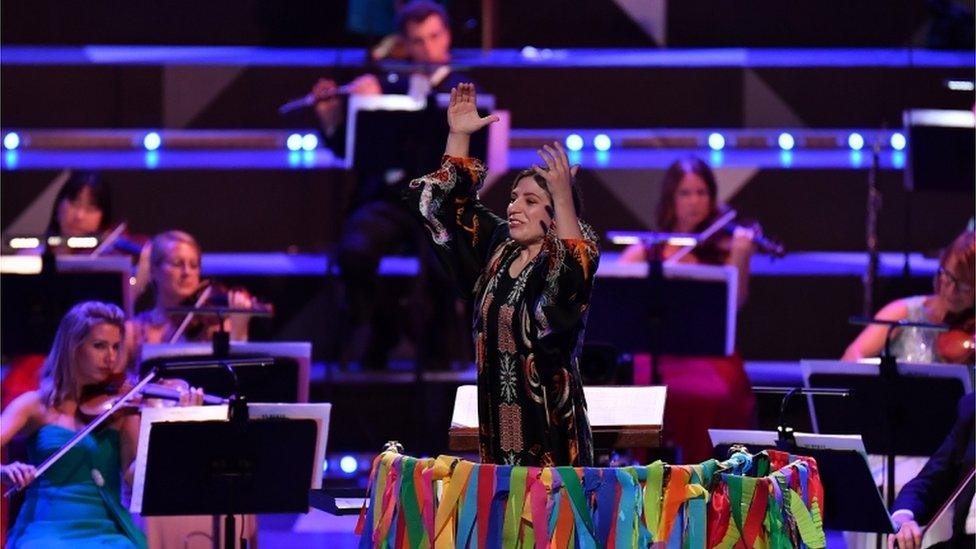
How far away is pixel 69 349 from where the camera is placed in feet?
15.9

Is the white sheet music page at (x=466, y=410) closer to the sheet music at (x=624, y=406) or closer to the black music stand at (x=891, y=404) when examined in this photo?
the sheet music at (x=624, y=406)

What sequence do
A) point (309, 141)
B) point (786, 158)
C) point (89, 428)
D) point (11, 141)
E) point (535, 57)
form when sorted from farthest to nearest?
point (535, 57) < point (309, 141) < point (786, 158) < point (11, 141) < point (89, 428)

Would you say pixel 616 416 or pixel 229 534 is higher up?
pixel 616 416

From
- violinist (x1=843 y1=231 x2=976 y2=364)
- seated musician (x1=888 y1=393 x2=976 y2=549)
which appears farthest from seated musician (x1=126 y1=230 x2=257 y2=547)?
seated musician (x1=888 y1=393 x2=976 y2=549)

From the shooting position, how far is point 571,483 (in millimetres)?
2836

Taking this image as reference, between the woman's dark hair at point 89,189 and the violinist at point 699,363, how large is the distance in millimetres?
2054

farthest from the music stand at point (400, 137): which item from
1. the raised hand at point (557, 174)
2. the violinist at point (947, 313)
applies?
the raised hand at point (557, 174)

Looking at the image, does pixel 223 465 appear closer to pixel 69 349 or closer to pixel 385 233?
pixel 69 349

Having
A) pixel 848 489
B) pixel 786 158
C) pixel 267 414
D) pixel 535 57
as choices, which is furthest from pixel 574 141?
pixel 848 489

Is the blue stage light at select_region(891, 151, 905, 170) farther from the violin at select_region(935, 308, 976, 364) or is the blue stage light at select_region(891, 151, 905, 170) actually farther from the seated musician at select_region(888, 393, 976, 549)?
the seated musician at select_region(888, 393, 976, 549)

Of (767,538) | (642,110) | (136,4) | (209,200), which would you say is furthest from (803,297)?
(767,538)

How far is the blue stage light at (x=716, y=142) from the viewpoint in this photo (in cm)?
781

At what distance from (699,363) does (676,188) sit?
2.29 feet

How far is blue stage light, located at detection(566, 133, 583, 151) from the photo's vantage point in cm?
786
